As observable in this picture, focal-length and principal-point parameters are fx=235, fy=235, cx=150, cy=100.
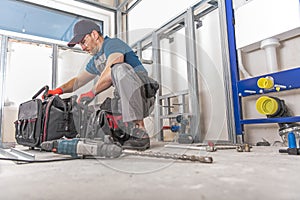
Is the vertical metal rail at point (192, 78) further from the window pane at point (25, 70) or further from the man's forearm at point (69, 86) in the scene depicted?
the window pane at point (25, 70)

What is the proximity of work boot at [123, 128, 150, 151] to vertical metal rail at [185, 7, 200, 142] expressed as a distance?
0.52m

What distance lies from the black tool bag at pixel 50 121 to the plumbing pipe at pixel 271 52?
1.07 metres

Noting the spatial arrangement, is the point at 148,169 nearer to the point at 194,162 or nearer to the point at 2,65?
the point at 194,162

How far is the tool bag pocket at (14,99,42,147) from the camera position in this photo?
1.23 metres

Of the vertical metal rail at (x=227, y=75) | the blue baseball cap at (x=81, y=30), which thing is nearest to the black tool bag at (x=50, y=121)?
the blue baseball cap at (x=81, y=30)

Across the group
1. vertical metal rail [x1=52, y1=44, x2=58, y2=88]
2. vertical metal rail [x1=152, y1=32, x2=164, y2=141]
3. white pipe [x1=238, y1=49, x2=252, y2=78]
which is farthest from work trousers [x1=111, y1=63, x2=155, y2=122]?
vertical metal rail [x1=52, y1=44, x2=58, y2=88]

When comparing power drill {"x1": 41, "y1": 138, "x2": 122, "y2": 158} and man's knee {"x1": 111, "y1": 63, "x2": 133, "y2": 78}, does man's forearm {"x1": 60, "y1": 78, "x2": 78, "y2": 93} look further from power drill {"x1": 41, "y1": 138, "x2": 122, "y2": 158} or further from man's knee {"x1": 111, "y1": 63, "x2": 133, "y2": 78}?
power drill {"x1": 41, "y1": 138, "x2": 122, "y2": 158}

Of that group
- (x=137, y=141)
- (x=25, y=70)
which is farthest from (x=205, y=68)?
(x=25, y=70)

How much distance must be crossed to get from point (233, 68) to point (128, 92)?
705 millimetres

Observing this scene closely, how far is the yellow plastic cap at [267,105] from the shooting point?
1175mm

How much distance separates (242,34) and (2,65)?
204cm

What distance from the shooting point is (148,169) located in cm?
62

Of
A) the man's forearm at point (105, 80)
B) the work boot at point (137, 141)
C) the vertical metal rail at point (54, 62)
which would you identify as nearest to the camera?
the work boot at point (137, 141)

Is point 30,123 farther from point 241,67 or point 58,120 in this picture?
point 241,67
